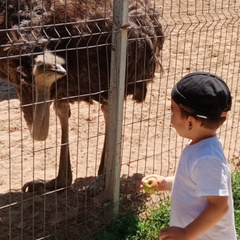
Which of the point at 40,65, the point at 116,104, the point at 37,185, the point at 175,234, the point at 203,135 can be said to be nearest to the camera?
the point at 175,234

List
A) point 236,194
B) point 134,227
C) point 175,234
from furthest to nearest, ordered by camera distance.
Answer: point 236,194
point 134,227
point 175,234

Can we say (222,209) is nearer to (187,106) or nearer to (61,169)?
(187,106)

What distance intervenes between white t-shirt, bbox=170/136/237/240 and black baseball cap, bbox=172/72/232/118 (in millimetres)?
166

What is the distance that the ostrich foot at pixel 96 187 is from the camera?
4.83 m

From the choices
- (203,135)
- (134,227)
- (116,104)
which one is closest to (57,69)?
(116,104)

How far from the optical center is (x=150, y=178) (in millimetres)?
2951

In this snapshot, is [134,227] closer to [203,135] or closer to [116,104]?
[116,104]

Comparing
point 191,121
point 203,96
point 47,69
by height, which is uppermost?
point 203,96

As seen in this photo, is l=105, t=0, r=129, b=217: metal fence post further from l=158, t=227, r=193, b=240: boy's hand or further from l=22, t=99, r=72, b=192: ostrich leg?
l=158, t=227, r=193, b=240: boy's hand

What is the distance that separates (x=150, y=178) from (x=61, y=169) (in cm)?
206

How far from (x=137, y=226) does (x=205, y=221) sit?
5.73 feet

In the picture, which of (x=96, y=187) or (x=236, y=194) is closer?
(x=236, y=194)

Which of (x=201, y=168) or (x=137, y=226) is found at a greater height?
(x=201, y=168)

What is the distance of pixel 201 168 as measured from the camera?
2.61 meters
